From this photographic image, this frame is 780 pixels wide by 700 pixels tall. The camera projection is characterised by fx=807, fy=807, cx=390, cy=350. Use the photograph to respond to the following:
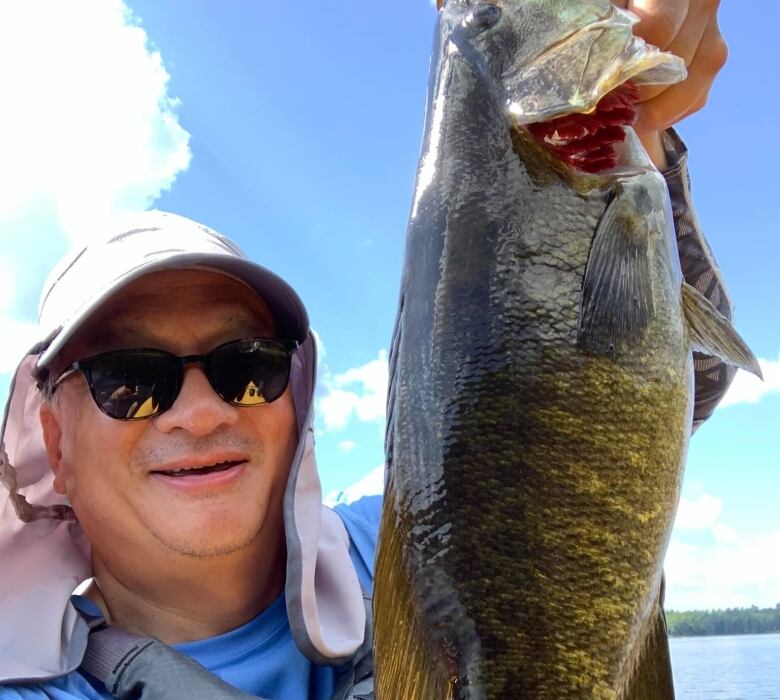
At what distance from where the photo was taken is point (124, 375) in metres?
2.97

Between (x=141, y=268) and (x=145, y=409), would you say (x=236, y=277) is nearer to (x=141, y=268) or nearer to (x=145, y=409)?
(x=141, y=268)

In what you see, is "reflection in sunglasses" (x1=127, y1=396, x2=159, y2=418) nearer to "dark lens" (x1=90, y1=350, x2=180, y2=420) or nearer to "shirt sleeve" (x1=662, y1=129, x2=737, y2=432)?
"dark lens" (x1=90, y1=350, x2=180, y2=420)

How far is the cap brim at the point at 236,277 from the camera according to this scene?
2.88 metres

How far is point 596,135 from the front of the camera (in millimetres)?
2008

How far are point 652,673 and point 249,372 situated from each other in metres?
1.83

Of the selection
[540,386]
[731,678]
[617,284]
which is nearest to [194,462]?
[540,386]

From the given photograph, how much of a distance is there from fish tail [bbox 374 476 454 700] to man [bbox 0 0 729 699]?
107 cm

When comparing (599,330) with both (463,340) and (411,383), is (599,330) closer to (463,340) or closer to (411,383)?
(463,340)

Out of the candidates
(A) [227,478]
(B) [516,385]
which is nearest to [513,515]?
(B) [516,385]

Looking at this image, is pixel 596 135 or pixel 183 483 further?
pixel 183 483

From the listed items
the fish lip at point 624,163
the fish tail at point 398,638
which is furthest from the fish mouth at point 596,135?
the fish tail at point 398,638

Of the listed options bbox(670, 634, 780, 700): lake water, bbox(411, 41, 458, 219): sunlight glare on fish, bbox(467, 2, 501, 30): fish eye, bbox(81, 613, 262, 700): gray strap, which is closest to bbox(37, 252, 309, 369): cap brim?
bbox(81, 613, 262, 700): gray strap

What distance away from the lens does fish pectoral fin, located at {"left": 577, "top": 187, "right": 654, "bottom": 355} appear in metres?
1.81

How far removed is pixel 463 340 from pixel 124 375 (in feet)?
5.31
